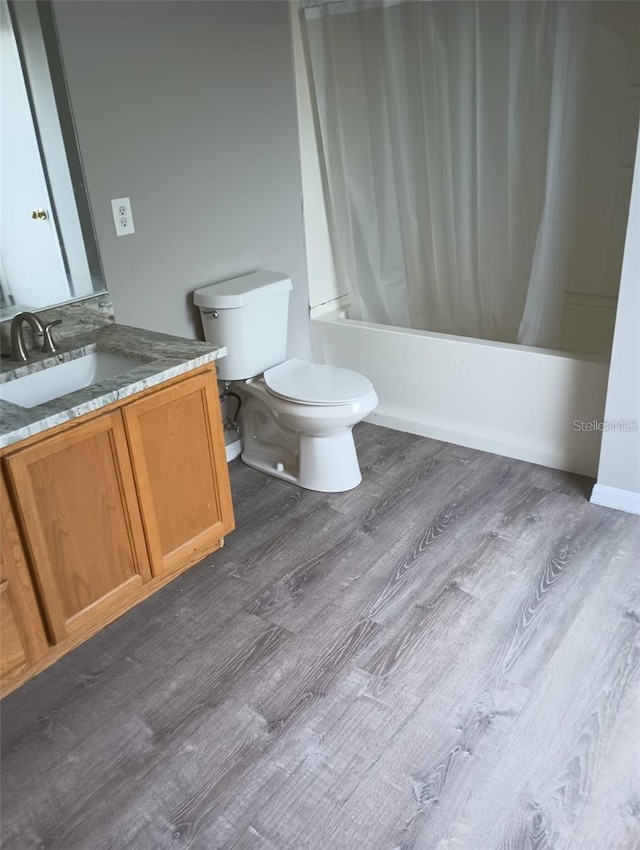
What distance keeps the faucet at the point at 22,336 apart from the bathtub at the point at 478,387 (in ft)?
4.71

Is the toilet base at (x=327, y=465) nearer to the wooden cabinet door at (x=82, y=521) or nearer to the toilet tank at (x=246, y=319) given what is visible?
the toilet tank at (x=246, y=319)

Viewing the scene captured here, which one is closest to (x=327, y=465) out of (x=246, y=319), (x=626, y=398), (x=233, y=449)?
(x=233, y=449)

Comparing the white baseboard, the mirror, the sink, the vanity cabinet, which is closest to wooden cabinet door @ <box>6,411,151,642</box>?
the vanity cabinet

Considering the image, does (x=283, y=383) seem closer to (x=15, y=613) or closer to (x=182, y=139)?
(x=182, y=139)

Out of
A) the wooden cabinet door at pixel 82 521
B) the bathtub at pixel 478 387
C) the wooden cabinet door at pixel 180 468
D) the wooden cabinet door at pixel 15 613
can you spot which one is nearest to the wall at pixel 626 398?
the bathtub at pixel 478 387

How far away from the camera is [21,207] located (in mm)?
2084

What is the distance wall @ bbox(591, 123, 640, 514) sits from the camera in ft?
7.11

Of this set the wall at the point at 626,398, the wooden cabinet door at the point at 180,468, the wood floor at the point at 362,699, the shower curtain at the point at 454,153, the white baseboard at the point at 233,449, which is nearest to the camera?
the wood floor at the point at 362,699

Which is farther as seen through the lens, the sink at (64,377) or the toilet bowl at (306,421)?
the toilet bowl at (306,421)

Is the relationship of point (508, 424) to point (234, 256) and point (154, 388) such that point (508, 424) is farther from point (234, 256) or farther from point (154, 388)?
point (154, 388)

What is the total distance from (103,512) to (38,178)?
1.06 meters

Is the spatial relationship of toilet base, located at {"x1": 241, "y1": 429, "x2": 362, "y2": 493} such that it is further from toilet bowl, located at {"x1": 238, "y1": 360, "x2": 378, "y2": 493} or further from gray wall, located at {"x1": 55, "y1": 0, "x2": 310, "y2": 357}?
gray wall, located at {"x1": 55, "y1": 0, "x2": 310, "y2": 357}

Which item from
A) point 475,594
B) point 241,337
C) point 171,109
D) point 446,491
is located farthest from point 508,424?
point 171,109

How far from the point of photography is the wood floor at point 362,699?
4.91ft
